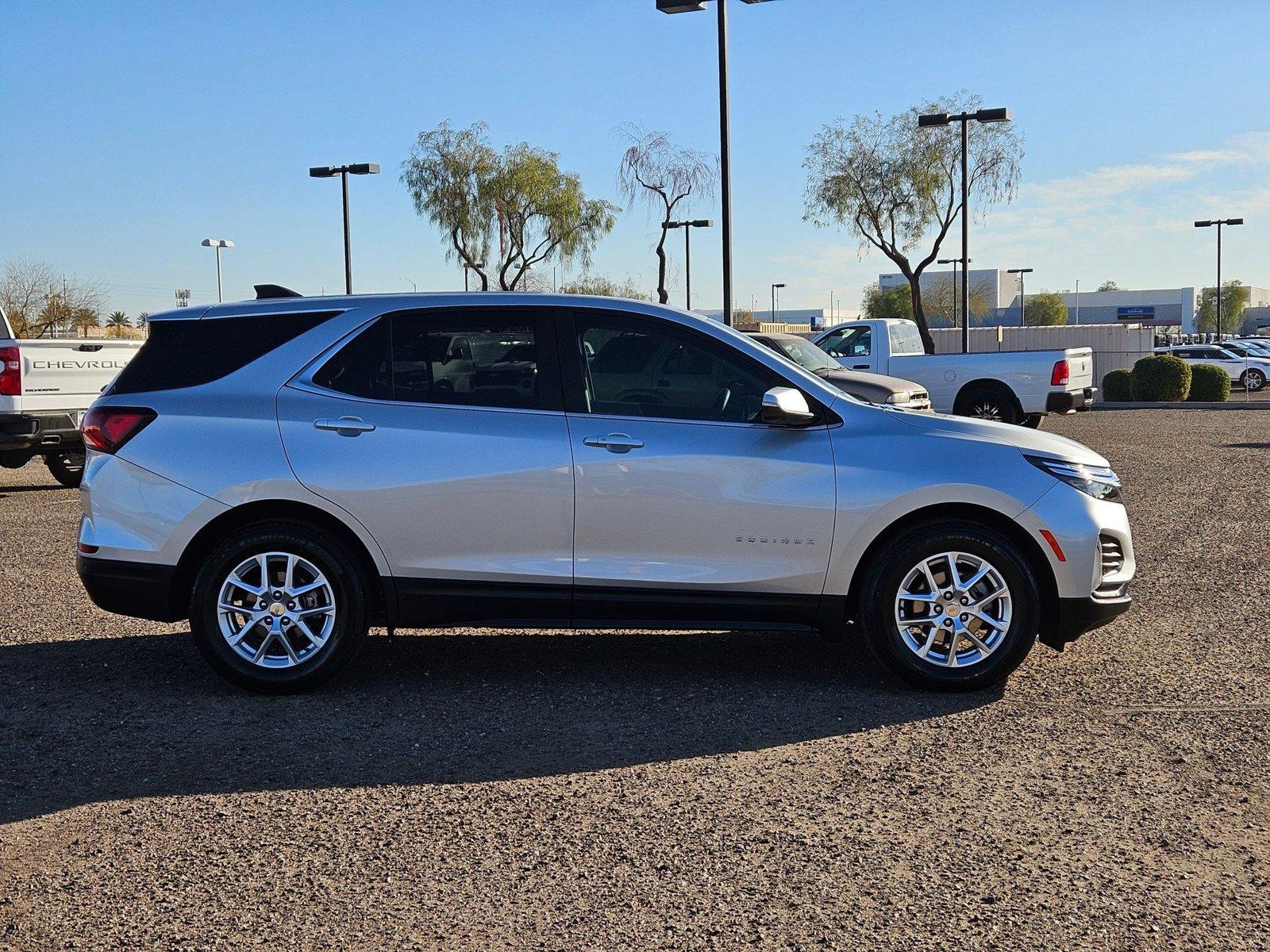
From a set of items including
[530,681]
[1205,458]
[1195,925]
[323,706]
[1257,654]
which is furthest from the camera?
[1205,458]

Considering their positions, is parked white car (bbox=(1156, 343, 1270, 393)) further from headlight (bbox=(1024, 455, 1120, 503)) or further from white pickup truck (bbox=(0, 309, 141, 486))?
headlight (bbox=(1024, 455, 1120, 503))

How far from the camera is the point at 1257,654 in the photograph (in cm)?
676

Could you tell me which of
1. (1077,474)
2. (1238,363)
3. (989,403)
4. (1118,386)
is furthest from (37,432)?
(1238,363)

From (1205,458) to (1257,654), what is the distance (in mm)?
12683

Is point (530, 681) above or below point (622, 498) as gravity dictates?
below

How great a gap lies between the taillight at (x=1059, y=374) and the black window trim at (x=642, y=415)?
16.5m

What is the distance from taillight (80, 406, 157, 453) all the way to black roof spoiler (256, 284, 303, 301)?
0.87 meters

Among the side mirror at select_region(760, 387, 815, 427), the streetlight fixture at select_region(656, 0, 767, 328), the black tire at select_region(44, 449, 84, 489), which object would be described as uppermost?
the streetlight fixture at select_region(656, 0, 767, 328)

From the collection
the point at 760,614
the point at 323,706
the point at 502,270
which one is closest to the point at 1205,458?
the point at 760,614

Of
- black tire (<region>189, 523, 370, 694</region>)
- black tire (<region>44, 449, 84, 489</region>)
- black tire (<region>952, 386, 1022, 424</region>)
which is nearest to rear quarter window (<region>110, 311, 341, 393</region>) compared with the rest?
black tire (<region>189, 523, 370, 694</region>)

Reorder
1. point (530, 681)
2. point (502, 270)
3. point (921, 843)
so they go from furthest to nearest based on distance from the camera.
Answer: point (502, 270)
point (530, 681)
point (921, 843)

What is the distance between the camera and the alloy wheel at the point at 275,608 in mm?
5973

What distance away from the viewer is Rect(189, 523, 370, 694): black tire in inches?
234

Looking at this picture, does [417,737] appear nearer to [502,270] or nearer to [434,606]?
[434,606]
